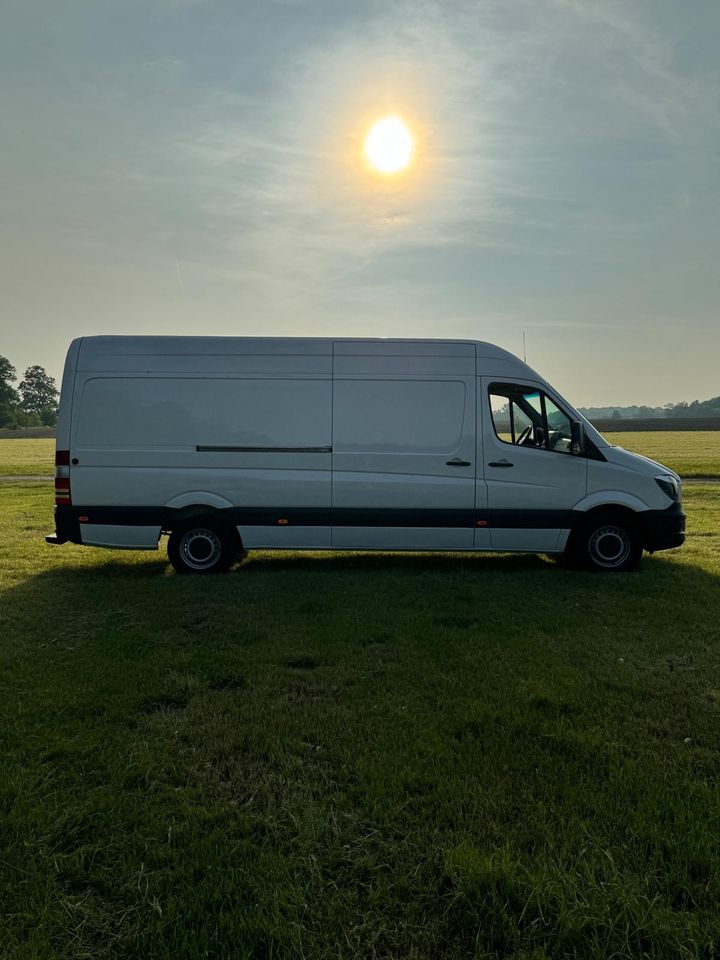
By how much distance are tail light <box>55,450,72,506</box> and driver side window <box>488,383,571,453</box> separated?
16.8 feet

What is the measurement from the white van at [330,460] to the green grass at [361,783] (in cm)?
171

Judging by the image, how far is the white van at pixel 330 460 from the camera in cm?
758

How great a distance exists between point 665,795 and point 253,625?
3.54 meters

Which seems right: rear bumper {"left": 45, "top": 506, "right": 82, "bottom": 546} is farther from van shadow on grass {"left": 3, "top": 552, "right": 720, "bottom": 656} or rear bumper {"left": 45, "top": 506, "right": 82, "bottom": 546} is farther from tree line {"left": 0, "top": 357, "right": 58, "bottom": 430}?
tree line {"left": 0, "top": 357, "right": 58, "bottom": 430}

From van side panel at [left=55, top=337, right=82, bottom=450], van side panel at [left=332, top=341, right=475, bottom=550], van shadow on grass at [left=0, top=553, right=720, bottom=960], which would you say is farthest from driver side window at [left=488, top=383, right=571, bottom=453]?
van side panel at [left=55, top=337, right=82, bottom=450]

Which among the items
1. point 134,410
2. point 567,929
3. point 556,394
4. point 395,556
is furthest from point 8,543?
point 567,929

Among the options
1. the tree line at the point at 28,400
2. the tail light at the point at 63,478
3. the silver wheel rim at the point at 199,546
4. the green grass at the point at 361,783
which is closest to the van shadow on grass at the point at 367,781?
the green grass at the point at 361,783

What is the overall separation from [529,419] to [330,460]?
2.44m

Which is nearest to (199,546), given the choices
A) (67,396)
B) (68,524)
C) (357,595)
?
(68,524)

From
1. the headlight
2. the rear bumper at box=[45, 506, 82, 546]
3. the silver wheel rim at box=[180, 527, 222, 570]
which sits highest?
the headlight

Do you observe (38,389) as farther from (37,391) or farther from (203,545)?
(203,545)

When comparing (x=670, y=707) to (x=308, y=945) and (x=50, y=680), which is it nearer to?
(x=308, y=945)

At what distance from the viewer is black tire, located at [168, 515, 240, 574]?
7.64 meters

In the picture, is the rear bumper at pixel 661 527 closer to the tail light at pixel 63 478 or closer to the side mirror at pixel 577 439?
the side mirror at pixel 577 439
